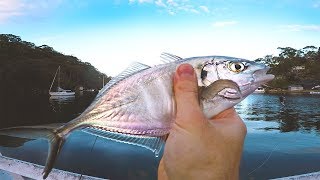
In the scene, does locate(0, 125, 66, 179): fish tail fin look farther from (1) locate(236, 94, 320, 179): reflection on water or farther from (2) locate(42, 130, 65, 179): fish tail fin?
(1) locate(236, 94, 320, 179): reflection on water

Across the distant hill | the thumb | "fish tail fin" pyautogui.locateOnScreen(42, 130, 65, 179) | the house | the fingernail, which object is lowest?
the house

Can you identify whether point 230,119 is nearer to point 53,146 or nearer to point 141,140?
point 141,140

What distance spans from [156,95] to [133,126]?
251mm

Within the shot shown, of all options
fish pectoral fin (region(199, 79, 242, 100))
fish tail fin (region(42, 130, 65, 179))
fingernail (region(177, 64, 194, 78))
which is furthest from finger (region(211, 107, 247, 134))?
fish tail fin (region(42, 130, 65, 179))

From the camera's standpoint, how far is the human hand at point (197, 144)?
5.65 ft

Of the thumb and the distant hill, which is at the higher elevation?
the thumb

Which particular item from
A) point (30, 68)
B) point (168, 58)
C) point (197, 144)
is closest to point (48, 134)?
point (168, 58)

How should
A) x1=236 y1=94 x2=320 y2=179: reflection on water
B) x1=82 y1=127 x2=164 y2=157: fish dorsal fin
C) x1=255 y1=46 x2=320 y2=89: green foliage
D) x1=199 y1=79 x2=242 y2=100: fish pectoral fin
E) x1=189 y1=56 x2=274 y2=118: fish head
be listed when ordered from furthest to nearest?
Answer: x1=255 y1=46 x2=320 y2=89: green foliage < x1=236 y1=94 x2=320 y2=179: reflection on water < x1=82 y1=127 x2=164 y2=157: fish dorsal fin < x1=189 y1=56 x2=274 y2=118: fish head < x1=199 y1=79 x2=242 y2=100: fish pectoral fin

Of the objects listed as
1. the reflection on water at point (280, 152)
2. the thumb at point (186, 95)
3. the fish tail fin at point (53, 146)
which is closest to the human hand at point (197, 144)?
the thumb at point (186, 95)

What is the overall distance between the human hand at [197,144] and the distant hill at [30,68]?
364ft

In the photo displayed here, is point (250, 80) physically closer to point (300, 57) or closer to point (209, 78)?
point (209, 78)

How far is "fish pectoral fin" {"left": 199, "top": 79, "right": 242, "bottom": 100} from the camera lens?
1854mm

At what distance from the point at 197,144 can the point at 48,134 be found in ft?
3.19

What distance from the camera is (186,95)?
186 centimetres
